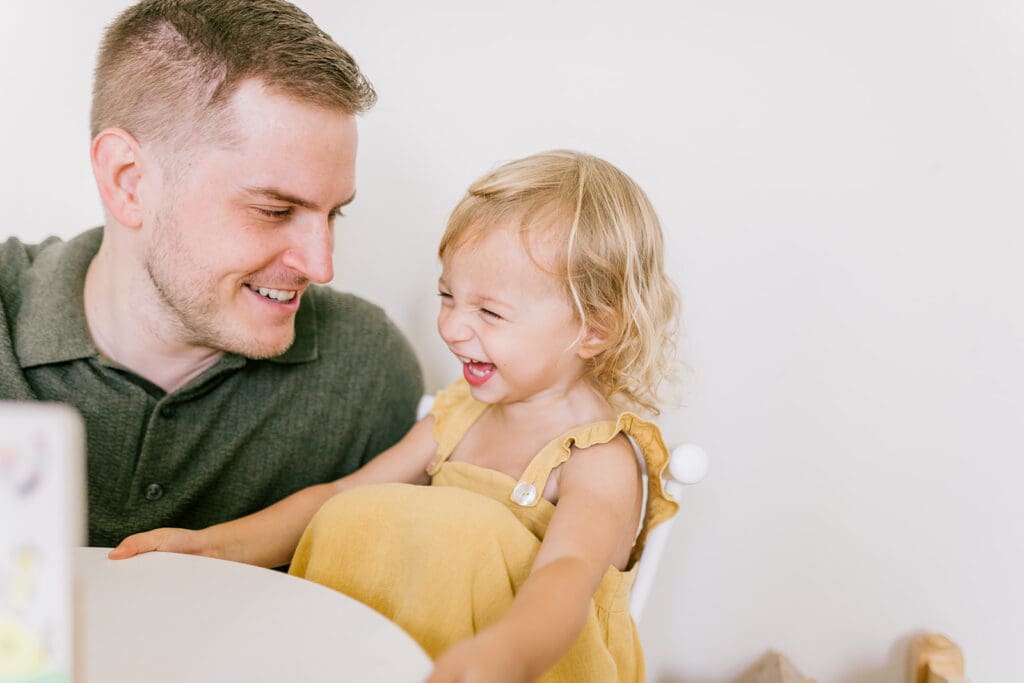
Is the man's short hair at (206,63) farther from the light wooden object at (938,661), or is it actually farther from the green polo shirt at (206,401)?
the light wooden object at (938,661)

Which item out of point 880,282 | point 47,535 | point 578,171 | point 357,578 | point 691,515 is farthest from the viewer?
point 691,515

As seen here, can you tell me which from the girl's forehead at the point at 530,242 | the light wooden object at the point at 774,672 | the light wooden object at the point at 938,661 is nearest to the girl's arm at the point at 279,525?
the girl's forehead at the point at 530,242

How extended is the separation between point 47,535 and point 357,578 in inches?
20.9

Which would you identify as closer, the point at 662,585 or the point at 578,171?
the point at 578,171

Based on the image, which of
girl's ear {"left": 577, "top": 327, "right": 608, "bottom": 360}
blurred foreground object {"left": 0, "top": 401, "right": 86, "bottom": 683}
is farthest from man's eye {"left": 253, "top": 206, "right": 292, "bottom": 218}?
blurred foreground object {"left": 0, "top": 401, "right": 86, "bottom": 683}

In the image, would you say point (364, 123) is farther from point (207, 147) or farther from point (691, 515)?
point (691, 515)

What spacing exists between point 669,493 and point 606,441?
11 cm

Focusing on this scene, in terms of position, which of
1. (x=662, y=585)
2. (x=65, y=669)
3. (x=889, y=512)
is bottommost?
(x=662, y=585)

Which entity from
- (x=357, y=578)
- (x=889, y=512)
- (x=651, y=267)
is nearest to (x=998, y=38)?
(x=651, y=267)

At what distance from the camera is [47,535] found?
407 millimetres

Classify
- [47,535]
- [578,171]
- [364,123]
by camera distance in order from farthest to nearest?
[364,123], [578,171], [47,535]

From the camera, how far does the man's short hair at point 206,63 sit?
3.57 feet

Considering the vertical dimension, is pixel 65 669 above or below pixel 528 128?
below

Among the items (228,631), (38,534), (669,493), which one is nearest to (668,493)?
(669,493)
